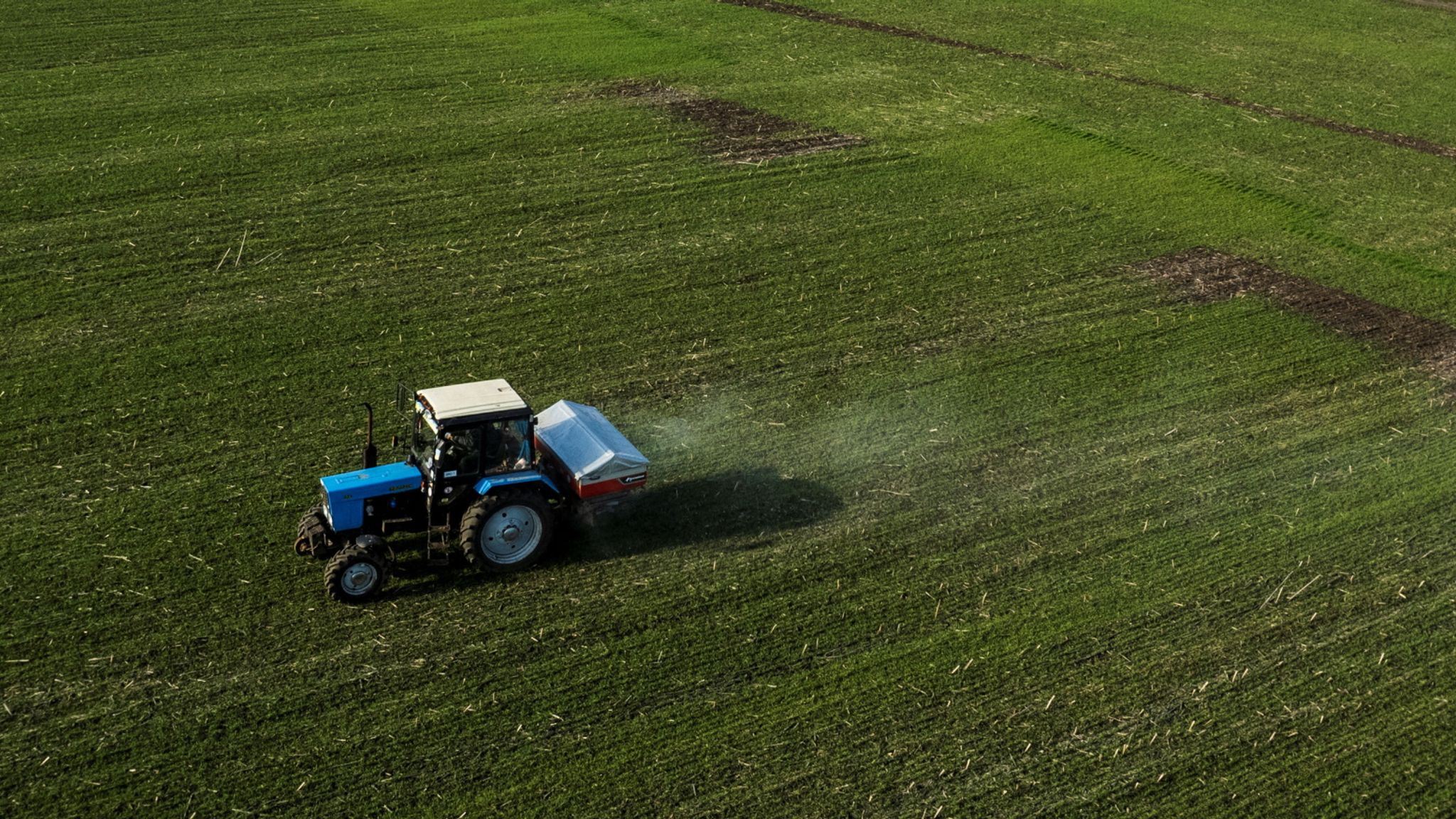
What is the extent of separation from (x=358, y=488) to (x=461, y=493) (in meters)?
0.97

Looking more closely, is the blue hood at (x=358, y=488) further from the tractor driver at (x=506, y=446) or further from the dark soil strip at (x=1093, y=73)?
the dark soil strip at (x=1093, y=73)

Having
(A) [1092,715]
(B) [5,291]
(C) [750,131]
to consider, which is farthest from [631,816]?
(C) [750,131]

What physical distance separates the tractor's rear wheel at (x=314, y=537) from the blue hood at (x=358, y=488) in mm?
149

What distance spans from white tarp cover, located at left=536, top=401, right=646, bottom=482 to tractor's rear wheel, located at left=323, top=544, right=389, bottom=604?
2.13 meters

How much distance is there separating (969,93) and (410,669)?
21422 mm

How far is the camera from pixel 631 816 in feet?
35.2

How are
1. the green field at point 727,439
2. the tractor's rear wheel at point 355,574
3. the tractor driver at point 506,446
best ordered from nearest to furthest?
the green field at point 727,439
the tractor's rear wheel at point 355,574
the tractor driver at point 506,446

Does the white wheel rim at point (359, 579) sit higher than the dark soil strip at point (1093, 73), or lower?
Answer: lower

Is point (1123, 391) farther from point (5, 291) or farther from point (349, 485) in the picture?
point (5, 291)

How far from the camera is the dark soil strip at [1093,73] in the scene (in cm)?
2886

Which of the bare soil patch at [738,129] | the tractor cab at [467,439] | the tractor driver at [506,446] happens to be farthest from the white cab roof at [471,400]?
the bare soil patch at [738,129]

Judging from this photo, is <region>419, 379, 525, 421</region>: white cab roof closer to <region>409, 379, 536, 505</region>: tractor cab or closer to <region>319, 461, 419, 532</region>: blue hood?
<region>409, 379, 536, 505</region>: tractor cab

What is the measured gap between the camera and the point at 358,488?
1315 cm

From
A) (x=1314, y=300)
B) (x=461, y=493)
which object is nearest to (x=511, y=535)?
(x=461, y=493)
